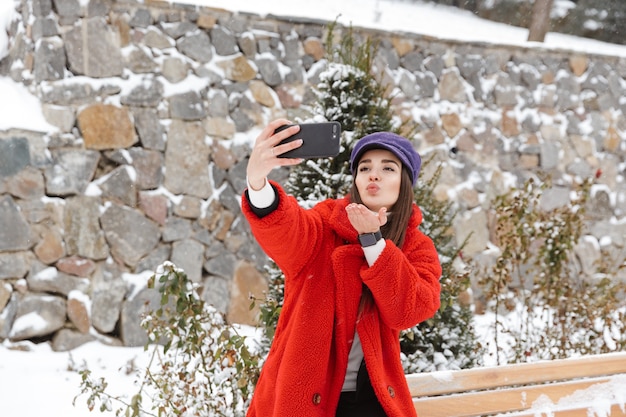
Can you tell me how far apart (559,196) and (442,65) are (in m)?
1.70

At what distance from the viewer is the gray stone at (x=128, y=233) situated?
15.0ft

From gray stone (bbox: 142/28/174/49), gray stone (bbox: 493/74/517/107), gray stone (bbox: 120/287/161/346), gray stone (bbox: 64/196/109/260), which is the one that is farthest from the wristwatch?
gray stone (bbox: 493/74/517/107)

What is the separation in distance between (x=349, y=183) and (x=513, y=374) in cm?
101

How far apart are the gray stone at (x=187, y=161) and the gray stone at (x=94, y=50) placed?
1.90 feet

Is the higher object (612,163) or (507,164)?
(612,163)

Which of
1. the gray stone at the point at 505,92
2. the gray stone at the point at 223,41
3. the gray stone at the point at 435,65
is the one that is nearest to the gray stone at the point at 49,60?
the gray stone at the point at 223,41

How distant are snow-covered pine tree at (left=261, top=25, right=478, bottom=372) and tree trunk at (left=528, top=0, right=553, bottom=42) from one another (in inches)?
198

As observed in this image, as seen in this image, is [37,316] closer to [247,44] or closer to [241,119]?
[241,119]

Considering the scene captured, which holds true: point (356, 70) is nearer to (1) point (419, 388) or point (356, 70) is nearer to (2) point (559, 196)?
(1) point (419, 388)

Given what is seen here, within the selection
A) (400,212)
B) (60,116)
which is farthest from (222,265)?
(400,212)

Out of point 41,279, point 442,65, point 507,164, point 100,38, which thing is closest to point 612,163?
point 507,164

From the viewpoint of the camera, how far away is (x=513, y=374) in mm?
2508

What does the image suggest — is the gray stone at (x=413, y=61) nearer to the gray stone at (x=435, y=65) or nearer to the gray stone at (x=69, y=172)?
the gray stone at (x=435, y=65)

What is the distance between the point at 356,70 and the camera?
10.0ft
